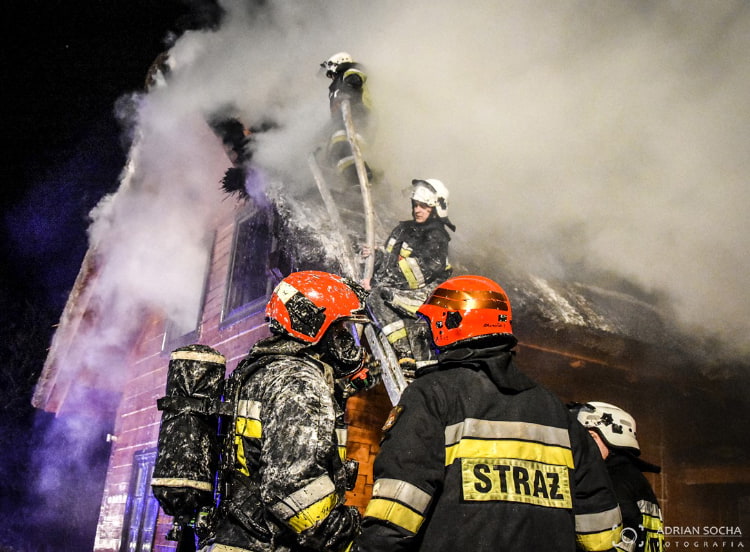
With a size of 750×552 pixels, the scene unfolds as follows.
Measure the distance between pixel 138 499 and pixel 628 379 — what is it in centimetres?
829

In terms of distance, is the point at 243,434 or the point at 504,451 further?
the point at 243,434

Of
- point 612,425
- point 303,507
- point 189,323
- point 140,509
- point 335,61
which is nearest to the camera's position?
point 303,507

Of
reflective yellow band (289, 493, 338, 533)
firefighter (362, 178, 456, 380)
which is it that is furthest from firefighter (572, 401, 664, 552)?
reflective yellow band (289, 493, 338, 533)

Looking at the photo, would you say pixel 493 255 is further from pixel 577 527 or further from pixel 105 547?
pixel 105 547

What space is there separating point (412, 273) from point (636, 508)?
2.94 metres

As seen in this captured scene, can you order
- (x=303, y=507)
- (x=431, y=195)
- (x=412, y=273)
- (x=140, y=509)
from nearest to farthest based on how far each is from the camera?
(x=303, y=507), (x=412, y=273), (x=431, y=195), (x=140, y=509)

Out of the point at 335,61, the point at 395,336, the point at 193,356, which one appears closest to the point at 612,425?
the point at 395,336

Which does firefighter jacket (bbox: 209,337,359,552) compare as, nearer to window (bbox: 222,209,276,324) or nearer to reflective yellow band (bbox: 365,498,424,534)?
reflective yellow band (bbox: 365,498,424,534)

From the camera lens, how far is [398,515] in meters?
1.91

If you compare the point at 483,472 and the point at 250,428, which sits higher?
the point at 250,428

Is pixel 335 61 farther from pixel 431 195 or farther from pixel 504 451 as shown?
pixel 504 451

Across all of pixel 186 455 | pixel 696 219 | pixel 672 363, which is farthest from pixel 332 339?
pixel 696 219

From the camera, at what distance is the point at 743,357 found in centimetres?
871

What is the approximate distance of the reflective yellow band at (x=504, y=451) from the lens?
2086 millimetres
